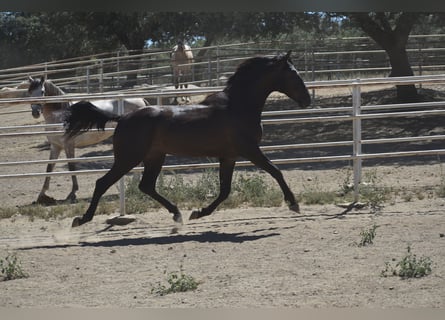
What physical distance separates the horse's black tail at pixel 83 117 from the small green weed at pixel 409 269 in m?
3.72

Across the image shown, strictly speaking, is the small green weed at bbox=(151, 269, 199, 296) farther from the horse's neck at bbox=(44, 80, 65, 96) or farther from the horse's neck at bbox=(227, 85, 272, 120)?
the horse's neck at bbox=(44, 80, 65, 96)

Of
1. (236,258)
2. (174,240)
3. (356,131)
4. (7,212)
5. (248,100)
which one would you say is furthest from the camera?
(7,212)

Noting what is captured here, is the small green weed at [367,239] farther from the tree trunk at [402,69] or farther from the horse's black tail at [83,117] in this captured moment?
the tree trunk at [402,69]

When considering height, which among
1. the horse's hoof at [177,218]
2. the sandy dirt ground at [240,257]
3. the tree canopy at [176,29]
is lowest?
the sandy dirt ground at [240,257]

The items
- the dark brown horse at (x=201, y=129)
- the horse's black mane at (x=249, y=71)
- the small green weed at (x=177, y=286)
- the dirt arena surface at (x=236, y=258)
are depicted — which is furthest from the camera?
the horse's black mane at (x=249, y=71)

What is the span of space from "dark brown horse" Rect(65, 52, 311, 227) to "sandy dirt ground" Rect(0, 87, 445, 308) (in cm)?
49

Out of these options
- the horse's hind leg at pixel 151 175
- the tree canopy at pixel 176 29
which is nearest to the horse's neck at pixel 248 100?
the horse's hind leg at pixel 151 175

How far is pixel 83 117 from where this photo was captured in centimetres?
782

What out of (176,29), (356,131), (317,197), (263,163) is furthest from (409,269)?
→ (176,29)

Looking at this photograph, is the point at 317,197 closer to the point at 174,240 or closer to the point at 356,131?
the point at 356,131

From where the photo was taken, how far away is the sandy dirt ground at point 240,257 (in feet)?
15.8

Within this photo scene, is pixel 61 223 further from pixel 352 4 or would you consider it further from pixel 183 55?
pixel 183 55

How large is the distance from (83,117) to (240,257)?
2756mm

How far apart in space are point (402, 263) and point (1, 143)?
13.2 metres
